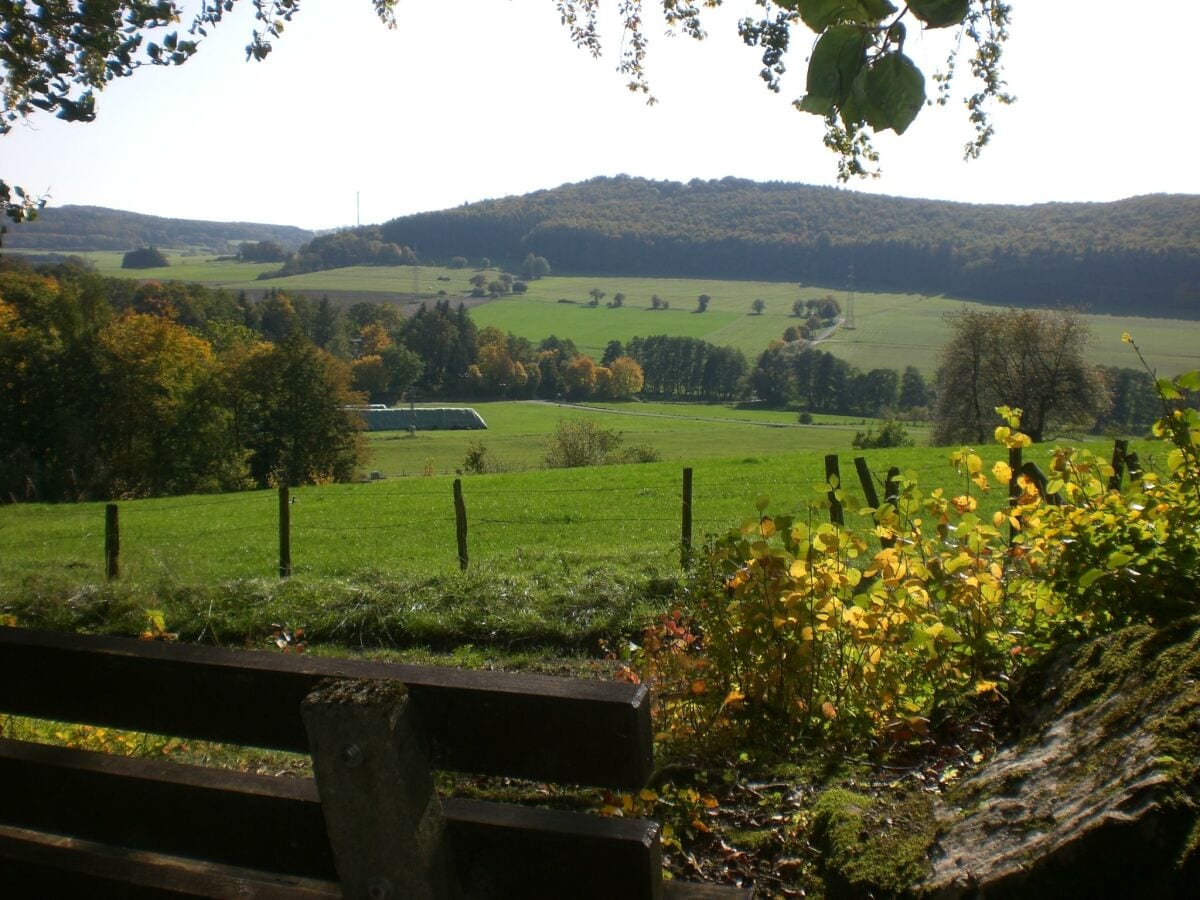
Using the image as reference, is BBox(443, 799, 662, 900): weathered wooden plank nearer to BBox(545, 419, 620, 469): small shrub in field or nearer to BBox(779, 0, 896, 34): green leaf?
BBox(779, 0, 896, 34): green leaf

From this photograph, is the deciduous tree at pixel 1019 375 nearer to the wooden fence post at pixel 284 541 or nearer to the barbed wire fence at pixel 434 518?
the barbed wire fence at pixel 434 518

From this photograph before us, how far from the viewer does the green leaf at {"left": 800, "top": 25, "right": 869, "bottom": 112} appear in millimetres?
1614

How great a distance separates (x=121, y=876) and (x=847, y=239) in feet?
399

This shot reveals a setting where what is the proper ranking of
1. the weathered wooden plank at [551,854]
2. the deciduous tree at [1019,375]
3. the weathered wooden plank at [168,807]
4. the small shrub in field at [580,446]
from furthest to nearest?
the deciduous tree at [1019,375] → the small shrub in field at [580,446] → the weathered wooden plank at [168,807] → the weathered wooden plank at [551,854]

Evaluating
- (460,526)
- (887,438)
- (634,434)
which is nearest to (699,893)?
(460,526)

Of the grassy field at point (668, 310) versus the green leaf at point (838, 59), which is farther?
the grassy field at point (668, 310)

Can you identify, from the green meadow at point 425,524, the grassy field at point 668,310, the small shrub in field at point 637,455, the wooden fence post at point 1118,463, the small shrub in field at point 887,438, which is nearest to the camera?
the wooden fence post at point 1118,463

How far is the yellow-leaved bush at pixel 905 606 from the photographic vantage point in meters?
3.80

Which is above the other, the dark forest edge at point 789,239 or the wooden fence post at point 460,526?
the dark forest edge at point 789,239

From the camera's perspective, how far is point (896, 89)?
5.44 feet

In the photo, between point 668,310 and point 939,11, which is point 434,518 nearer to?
point 939,11

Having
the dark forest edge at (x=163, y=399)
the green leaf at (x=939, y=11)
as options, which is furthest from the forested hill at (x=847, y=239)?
the green leaf at (x=939, y=11)

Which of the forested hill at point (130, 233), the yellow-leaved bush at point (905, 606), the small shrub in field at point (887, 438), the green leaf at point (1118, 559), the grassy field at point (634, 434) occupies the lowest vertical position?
the grassy field at point (634, 434)

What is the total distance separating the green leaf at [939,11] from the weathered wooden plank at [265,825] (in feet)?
4.82
